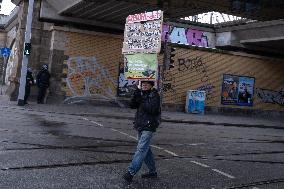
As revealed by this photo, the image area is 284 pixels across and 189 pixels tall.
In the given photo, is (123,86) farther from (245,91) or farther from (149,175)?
(149,175)

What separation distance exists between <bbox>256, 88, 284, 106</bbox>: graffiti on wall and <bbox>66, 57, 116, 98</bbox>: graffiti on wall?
1048 cm

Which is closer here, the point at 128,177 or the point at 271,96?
the point at 128,177

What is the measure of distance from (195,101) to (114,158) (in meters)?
16.8

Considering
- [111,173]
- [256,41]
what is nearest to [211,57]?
[256,41]

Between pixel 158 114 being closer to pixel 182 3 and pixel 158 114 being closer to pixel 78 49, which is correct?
pixel 182 3

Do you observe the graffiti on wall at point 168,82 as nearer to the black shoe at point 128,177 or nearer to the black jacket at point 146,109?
the black jacket at point 146,109

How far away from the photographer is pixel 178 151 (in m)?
10.4

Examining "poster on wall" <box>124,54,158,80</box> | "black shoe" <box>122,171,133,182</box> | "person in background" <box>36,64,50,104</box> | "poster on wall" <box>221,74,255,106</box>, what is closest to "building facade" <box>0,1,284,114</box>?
"poster on wall" <box>221,74,255,106</box>

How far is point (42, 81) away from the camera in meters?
21.8

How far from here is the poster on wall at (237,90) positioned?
2736 cm

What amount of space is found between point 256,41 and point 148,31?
18191 mm

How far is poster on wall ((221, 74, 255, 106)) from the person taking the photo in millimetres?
27359

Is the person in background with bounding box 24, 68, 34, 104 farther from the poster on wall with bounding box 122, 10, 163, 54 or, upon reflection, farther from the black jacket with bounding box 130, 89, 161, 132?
the black jacket with bounding box 130, 89, 161, 132

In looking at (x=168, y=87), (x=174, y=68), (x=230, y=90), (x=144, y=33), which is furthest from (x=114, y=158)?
(x=230, y=90)
